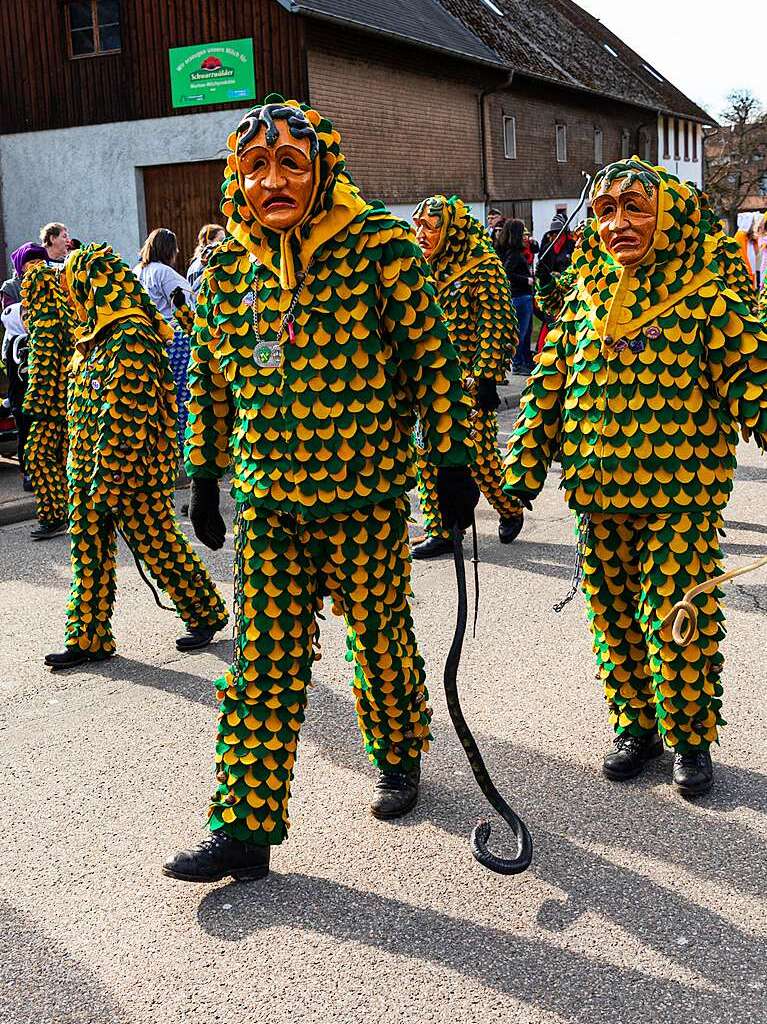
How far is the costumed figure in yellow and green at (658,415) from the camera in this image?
4.00m

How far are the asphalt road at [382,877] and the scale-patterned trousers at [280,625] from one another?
0.94 feet

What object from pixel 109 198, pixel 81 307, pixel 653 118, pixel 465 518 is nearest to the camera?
pixel 465 518

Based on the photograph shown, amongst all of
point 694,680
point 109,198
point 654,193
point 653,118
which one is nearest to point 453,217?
point 654,193

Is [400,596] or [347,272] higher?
[347,272]

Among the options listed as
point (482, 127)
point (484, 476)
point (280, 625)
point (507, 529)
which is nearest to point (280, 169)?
point (280, 625)

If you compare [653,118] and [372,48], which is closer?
[372,48]

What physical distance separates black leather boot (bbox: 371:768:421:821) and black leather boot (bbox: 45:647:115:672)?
2186mm

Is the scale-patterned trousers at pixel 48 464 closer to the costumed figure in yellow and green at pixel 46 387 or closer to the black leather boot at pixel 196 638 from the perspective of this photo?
the costumed figure in yellow and green at pixel 46 387

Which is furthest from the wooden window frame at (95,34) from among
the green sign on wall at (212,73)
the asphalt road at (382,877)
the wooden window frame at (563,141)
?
the asphalt road at (382,877)

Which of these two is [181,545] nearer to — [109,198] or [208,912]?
[208,912]

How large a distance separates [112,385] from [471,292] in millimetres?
2740

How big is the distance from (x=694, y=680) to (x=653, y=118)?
41.0 m

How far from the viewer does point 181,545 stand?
19.6 feet

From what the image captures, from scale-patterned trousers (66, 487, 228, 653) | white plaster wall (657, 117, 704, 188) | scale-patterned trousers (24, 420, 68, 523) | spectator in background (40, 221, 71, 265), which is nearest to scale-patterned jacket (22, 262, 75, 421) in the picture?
scale-patterned trousers (24, 420, 68, 523)
